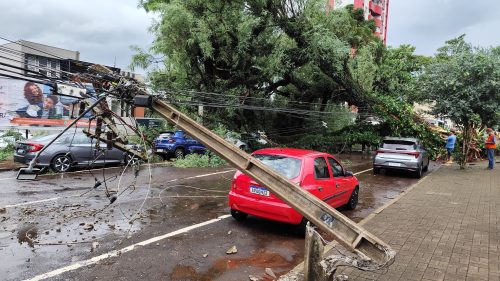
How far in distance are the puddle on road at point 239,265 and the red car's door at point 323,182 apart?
1717 millimetres

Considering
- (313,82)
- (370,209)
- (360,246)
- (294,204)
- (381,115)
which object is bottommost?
(370,209)

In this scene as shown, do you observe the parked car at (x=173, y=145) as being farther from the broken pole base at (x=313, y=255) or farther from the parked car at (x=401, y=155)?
the broken pole base at (x=313, y=255)

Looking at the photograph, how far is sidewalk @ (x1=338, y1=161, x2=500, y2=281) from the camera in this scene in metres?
5.34

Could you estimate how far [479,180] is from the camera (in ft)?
48.2

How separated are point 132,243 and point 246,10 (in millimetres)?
14501

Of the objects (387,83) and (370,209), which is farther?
(387,83)

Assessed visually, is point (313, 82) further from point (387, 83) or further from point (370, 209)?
point (370, 209)

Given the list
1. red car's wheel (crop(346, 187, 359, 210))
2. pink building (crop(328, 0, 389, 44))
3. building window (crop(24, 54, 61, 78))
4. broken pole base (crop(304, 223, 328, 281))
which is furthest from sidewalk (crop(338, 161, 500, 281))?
pink building (crop(328, 0, 389, 44))

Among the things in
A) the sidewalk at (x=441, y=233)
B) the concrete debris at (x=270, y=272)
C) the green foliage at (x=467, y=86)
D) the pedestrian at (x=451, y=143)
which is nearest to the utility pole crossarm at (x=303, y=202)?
the sidewalk at (x=441, y=233)

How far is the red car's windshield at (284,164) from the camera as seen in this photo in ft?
23.6

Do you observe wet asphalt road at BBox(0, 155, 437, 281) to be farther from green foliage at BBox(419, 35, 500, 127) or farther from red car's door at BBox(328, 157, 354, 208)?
green foliage at BBox(419, 35, 500, 127)

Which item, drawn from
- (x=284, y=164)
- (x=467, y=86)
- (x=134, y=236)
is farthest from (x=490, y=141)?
(x=134, y=236)

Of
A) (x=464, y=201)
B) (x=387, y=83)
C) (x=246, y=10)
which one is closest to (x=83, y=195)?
(x=464, y=201)

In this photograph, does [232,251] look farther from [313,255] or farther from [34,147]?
[34,147]
